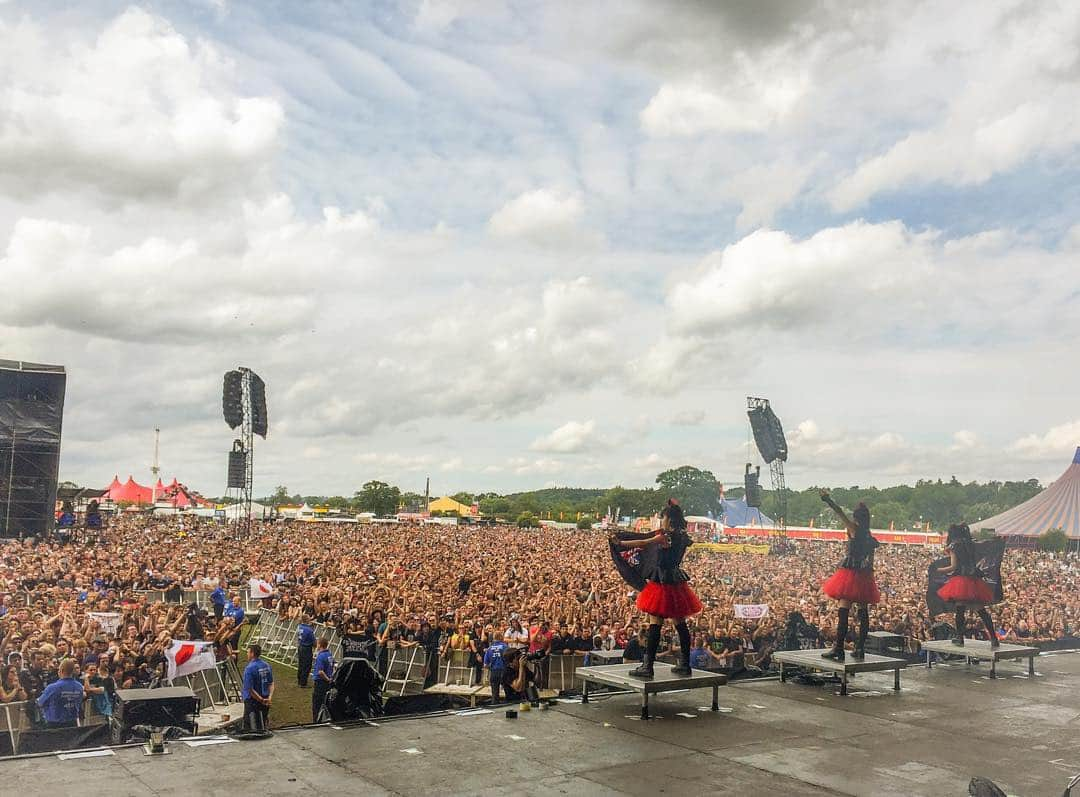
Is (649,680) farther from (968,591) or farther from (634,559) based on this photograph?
(968,591)

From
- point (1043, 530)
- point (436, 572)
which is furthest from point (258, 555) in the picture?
point (1043, 530)

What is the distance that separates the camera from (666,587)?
1087cm

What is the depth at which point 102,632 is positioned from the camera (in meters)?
12.5

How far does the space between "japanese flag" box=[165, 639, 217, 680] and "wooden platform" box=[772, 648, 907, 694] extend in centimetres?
817

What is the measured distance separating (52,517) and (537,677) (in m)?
31.4

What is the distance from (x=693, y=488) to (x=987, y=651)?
4008 cm

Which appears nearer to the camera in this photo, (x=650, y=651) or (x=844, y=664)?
(x=650, y=651)

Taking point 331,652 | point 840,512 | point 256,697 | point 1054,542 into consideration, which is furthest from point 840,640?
point 1054,542

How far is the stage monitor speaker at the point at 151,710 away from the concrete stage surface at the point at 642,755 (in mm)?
534

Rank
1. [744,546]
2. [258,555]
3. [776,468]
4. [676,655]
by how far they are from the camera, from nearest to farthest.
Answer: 1. [676,655]
2. [258,555]
3. [776,468]
4. [744,546]

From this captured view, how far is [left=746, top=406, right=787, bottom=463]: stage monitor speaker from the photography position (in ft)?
92.1

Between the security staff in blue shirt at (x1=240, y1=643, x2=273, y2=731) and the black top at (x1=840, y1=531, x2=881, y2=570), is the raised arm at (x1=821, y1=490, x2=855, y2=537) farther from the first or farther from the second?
the security staff in blue shirt at (x1=240, y1=643, x2=273, y2=731)

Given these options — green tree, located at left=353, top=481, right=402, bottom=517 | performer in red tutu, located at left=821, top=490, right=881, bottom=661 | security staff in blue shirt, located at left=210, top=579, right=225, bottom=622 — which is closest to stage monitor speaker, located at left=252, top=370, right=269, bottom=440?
security staff in blue shirt, located at left=210, top=579, right=225, bottom=622

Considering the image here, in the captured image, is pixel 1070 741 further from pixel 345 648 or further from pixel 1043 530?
pixel 1043 530
